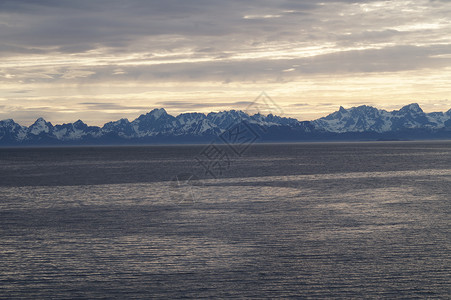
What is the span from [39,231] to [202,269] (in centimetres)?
1544

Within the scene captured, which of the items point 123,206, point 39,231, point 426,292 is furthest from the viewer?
point 123,206

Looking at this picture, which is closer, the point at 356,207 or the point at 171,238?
the point at 171,238

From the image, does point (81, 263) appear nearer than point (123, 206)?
Yes

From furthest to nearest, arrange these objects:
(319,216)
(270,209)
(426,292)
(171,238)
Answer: (270,209) → (319,216) → (171,238) → (426,292)

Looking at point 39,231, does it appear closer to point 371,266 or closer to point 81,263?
point 81,263

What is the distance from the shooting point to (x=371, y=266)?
23469 millimetres

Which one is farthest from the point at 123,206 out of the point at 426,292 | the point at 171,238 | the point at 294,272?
the point at 426,292

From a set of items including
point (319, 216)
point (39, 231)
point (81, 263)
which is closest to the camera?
point (81, 263)

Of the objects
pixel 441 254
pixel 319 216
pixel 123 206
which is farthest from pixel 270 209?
pixel 441 254

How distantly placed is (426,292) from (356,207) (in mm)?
25095

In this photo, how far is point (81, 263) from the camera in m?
24.4

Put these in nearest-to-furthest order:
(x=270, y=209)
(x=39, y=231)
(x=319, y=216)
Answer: (x=39, y=231) → (x=319, y=216) → (x=270, y=209)

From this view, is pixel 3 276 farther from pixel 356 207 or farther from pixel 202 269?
pixel 356 207

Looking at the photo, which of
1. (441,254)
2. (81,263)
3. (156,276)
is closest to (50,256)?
(81,263)
